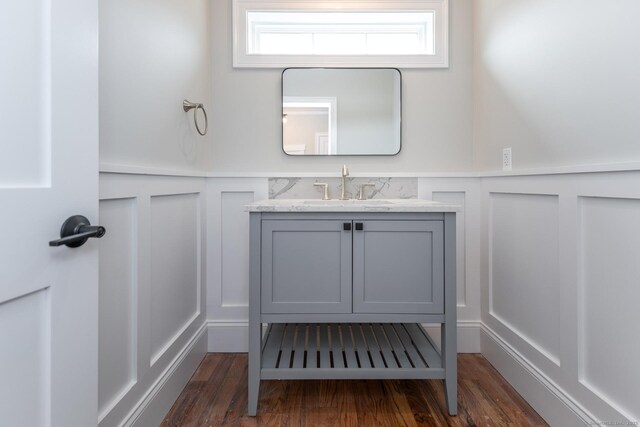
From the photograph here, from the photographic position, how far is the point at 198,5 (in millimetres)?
1907

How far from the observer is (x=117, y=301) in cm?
118

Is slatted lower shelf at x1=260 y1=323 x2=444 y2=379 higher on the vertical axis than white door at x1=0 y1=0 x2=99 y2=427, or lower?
lower

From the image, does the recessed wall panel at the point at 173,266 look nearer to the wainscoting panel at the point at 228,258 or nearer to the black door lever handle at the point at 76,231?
the wainscoting panel at the point at 228,258

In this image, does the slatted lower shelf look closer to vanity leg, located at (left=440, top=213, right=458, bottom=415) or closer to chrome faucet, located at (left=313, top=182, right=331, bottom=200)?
vanity leg, located at (left=440, top=213, right=458, bottom=415)

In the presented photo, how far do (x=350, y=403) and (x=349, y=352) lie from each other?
0.20 m

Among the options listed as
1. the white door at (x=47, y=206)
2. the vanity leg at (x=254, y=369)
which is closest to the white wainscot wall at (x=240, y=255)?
the vanity leg at (x=254, y=369)

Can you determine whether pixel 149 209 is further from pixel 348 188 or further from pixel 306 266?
pixel 348 188

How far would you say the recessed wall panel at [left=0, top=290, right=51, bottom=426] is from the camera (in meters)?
0.58

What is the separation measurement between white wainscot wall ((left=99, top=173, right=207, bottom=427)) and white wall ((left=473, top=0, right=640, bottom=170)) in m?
1.53

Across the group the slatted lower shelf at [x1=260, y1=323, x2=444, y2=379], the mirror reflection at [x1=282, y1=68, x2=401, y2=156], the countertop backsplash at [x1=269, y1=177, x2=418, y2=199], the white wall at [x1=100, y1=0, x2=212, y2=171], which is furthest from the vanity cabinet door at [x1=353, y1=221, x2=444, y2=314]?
the white wall at [x1=100, y1=0, x2=212, y2=171]

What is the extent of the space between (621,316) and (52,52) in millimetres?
1580

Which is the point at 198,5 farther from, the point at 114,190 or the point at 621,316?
the point at 621,316

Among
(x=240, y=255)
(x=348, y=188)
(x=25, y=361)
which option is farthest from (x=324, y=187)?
(x=25, y=361)

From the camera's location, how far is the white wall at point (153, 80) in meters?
1.12
